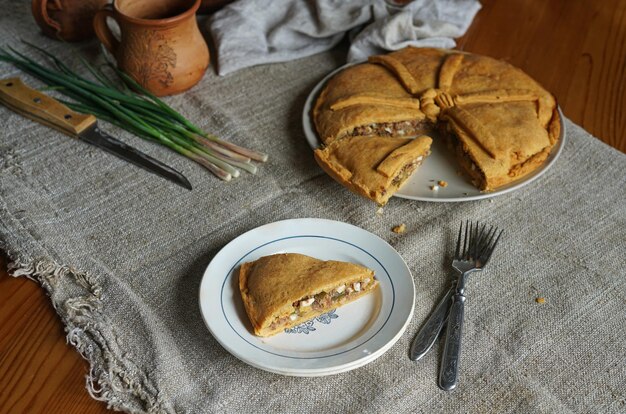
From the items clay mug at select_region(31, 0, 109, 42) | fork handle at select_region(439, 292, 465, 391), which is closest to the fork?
fork handle at select_region(439, 292, 465, 391)

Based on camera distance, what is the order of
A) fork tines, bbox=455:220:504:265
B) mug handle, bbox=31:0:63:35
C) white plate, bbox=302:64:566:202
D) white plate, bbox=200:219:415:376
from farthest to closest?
mug handle, bbox=31:0:63:35
white plate, bbox=302:64:566:202
fork tines, bbox=455:220:504:265
white plate, bbox=200:219:415:376

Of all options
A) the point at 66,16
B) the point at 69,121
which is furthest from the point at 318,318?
the point at 66,16

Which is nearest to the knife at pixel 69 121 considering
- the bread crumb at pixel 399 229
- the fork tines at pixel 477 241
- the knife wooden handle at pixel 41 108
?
the knife wooden handle at pixel 41 108

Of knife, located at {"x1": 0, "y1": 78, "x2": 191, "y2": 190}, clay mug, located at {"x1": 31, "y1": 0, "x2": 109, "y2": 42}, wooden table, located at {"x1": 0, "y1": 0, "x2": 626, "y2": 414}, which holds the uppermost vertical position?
clay mug, located at {"x1": 31, "y1": 0, "x2": 109, "y2": 42}

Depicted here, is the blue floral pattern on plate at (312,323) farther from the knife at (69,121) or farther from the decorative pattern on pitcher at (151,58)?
the decorative pattern on pitcher at (151,58)

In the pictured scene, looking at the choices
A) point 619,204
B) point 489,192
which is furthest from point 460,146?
point 619,204

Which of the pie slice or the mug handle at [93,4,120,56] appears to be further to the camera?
the mug handle at [93,4,120,56]

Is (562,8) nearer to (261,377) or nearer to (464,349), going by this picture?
(464,349)

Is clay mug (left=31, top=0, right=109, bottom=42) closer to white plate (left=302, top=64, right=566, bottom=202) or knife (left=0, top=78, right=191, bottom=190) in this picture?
knife (left=0, top=78, right=191, bottom=190)
